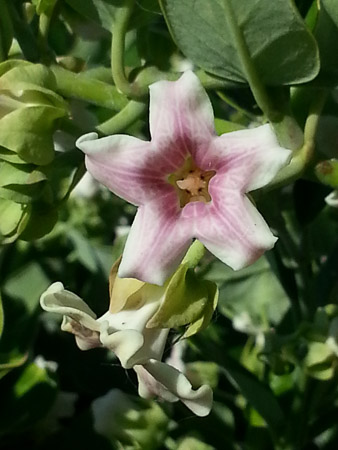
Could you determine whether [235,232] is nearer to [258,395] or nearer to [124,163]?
[124,163]

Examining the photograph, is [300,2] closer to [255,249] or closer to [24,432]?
[255,249]

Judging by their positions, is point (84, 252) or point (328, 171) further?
point (84, 252)

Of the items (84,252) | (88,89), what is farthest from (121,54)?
(84,252)

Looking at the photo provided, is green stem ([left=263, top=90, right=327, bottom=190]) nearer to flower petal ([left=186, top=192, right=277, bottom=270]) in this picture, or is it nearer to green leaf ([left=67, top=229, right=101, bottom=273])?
flower petal ([left=186, top=192, right=277, bottom=270])

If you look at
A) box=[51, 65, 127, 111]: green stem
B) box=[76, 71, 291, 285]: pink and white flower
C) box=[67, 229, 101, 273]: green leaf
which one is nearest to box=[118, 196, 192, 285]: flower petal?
box=[76, 71, 291, 285]: pink and white flower

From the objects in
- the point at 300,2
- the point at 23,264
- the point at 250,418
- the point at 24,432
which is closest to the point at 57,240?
the point at 23,264

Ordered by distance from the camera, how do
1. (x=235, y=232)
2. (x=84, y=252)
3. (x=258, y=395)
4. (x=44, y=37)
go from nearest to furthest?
(x=235, y=232) → (x=44, y=37) → (x=258, y=395) → (x=84, y=252)

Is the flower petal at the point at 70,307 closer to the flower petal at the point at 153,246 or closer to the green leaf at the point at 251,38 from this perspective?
the flower petal at the point at 153,246
